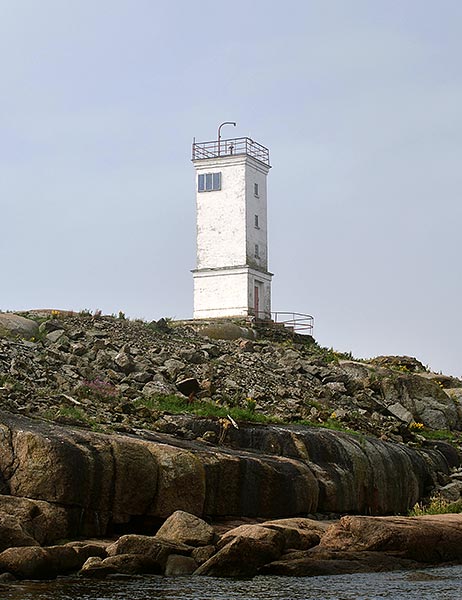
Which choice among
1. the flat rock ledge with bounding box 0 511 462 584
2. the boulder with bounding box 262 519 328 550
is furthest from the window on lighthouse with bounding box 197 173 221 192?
the flat rock ledge with bounding box 0 511 462 584

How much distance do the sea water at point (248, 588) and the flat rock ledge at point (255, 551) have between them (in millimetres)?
349

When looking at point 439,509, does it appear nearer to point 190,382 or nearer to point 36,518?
A: point 190,382

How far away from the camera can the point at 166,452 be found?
69.8 feet

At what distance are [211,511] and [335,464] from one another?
17.9ft

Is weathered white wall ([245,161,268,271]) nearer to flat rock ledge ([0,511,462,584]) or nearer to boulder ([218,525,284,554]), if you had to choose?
flat rock ledge ([0,511,462,584])

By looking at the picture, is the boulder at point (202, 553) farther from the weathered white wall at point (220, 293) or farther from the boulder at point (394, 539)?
the weathered white wall at point (220, 293)

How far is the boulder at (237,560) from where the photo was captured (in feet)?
57.4

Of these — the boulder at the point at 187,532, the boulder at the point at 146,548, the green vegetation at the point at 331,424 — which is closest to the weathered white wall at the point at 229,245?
the green vegetation at the point at 331,424

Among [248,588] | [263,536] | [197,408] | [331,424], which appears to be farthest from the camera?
[331,424]

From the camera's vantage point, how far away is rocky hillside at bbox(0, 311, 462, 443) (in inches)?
1028

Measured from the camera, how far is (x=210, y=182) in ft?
181

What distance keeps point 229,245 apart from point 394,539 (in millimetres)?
36046

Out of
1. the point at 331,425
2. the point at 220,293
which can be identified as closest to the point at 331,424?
the point at 331,425

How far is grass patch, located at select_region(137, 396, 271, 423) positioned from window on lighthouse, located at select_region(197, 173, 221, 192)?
26518mm
